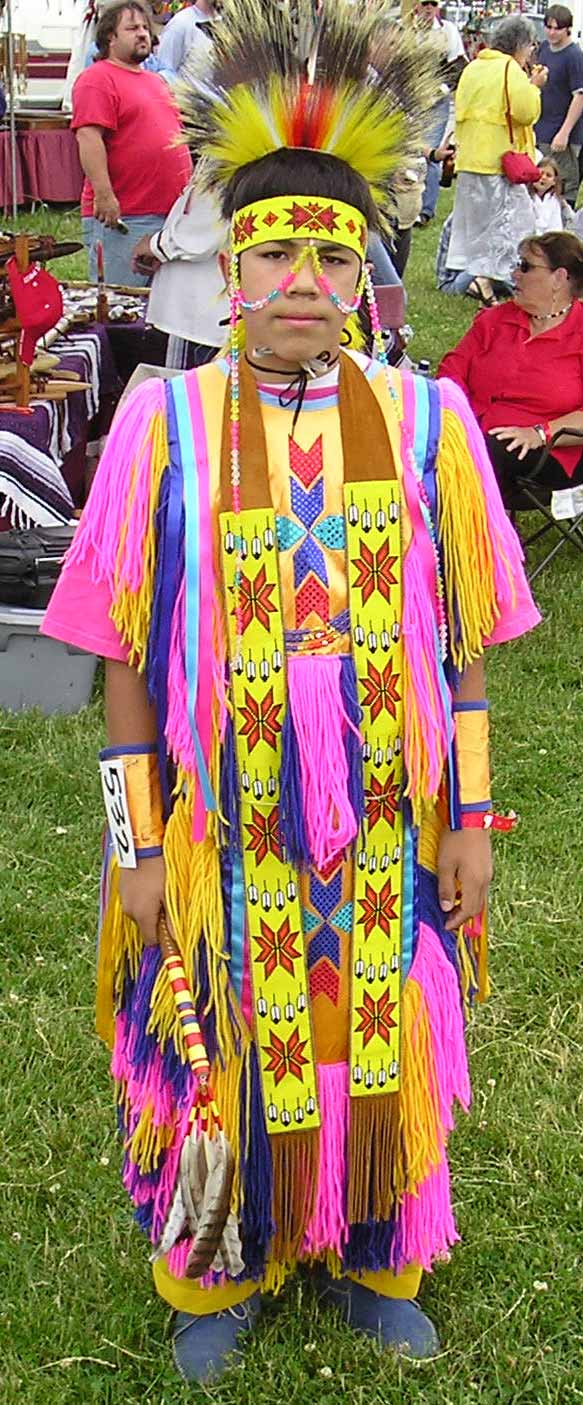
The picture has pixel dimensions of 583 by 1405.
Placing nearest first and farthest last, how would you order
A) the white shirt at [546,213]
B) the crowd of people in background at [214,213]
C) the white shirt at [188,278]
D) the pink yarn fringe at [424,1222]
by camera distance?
1. the pink yarn fringe at [424,1222]
2. the white shirt at [188,278]
3. the crowd of people in background at [214,213]
4. the white shirt at [546,213]

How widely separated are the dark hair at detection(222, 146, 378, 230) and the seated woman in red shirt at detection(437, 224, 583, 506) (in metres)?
3.81

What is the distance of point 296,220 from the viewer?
1913 millimetres

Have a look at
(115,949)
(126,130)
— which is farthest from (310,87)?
(126,130)

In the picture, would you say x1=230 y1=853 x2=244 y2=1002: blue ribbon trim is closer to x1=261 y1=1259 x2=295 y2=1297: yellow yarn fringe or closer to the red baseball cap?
x1=261 y1=1259 x2=295 y2=1297: yellow yarn fringe

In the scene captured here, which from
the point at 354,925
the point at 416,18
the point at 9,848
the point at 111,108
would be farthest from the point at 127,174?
the point at 354,925

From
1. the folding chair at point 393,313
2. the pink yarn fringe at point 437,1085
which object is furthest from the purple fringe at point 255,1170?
the folding chair at point 393,313

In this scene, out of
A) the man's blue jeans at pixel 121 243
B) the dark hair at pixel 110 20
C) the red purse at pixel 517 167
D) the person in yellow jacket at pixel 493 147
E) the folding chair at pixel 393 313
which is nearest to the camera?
the dark hair at pixel 110 20

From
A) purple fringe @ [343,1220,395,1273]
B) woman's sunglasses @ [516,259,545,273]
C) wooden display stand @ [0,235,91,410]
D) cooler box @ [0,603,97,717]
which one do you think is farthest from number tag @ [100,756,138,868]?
woman's sunglasses @ [516,259,545,273]

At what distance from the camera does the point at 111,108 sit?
6.64 meters

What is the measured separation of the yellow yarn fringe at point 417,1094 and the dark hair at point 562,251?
13.4 ft

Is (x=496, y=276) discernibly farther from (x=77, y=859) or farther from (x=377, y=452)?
(x=377, y=452)

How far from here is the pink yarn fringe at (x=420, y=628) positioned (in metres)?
2.04

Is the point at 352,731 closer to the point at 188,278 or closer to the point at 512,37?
the point at 188,278

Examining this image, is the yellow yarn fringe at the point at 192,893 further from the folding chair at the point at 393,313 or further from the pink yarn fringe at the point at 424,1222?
the folding chair at the point at 393,313
